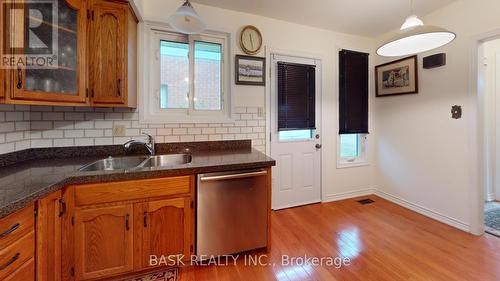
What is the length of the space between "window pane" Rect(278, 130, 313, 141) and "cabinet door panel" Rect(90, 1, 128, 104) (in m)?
1.88

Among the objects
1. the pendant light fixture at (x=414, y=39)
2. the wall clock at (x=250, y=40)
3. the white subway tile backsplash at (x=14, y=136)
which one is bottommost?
the white subway tile backsplash at (x=14, y=136)

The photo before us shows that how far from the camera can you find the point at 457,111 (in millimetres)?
2391

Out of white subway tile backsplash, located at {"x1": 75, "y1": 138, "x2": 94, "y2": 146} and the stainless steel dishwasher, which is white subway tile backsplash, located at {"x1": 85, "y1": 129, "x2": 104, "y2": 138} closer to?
white subway tile backsplash, located at {"x1": 75, "y1": 138, "x2": 94, "y2": 146}

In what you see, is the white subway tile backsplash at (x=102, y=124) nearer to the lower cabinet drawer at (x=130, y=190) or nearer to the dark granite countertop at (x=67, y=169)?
the dark granite countertop at (x=67, y=169)

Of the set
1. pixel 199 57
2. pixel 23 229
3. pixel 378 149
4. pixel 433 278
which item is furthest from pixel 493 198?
pixel 23 229

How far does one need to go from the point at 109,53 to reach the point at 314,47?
2454mm

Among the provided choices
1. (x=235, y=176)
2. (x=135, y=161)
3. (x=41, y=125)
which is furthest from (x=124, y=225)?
(x=41, y=125)

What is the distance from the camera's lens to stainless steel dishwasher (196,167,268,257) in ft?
5.69

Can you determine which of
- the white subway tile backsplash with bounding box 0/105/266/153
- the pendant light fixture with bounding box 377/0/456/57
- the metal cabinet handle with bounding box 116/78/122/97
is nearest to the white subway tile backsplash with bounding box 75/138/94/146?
the white subway tile backsplash with bounding box 0/105/266/153

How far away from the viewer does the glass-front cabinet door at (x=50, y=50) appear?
1.36 meters

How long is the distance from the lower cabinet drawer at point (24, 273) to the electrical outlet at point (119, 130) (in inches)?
48.2

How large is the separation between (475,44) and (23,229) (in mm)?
3892

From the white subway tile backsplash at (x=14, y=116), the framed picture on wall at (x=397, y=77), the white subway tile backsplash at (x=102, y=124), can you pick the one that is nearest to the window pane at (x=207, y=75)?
the white subway tile backsplash at (x=102, y=124)

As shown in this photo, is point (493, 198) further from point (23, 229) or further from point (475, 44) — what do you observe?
point (23, 229)
